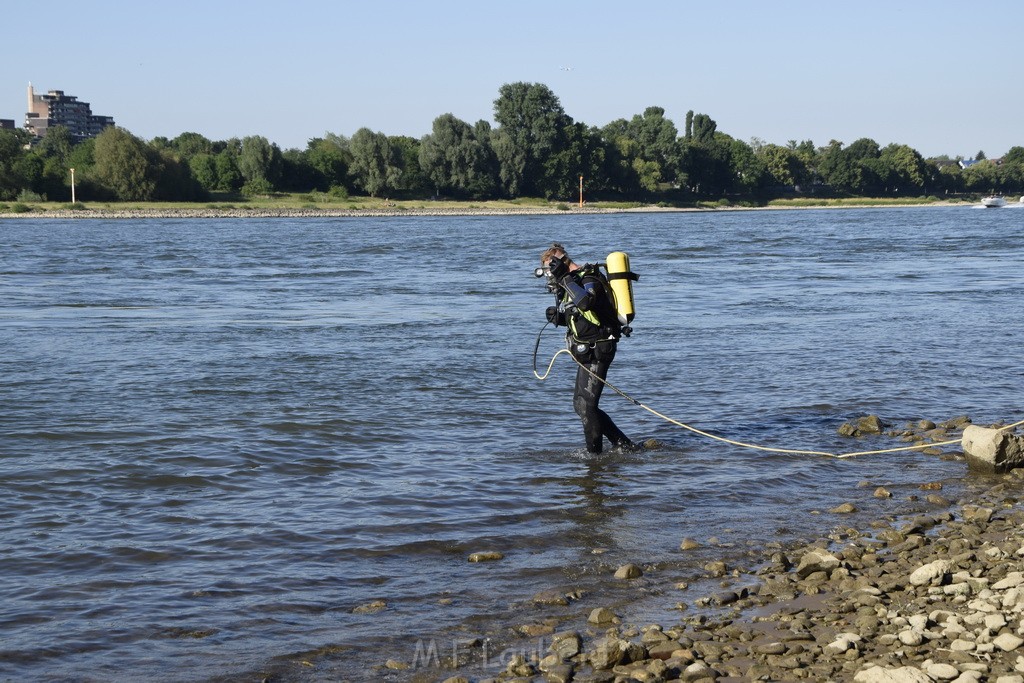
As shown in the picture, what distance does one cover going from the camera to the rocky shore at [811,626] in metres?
6.12

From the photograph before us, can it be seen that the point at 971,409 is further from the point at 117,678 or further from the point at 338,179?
the point at 338,179

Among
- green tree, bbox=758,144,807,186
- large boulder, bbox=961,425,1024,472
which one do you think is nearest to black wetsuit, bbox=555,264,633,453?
large boulder, bbox=961,425,1024,472

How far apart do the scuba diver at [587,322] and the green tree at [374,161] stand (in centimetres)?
12292

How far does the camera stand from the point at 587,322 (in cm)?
1118

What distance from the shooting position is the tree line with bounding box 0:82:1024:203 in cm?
11838

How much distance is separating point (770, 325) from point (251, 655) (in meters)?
18.8

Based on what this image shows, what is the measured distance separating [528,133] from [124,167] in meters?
51.0

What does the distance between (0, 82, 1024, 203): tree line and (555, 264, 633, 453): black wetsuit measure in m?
113

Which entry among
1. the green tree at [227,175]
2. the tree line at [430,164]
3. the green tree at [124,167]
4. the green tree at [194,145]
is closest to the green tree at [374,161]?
the tree line at [430,164]

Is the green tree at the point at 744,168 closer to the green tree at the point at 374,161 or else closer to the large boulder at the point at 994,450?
the green tree at the point at 374,161

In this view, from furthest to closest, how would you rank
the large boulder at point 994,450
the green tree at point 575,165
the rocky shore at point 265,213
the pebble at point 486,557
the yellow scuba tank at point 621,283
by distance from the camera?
the green tree at point 575,165 < the rocky shore at point 265,213 < the yellow scuba tank at point 621,283 < the large boulder at point 994,450 < the pebble at point 486,557

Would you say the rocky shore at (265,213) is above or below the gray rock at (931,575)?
above

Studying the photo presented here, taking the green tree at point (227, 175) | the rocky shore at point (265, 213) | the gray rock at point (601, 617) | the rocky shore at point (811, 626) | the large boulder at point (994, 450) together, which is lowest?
the gray rock at point (601, 617)

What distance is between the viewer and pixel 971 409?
14469 mm
